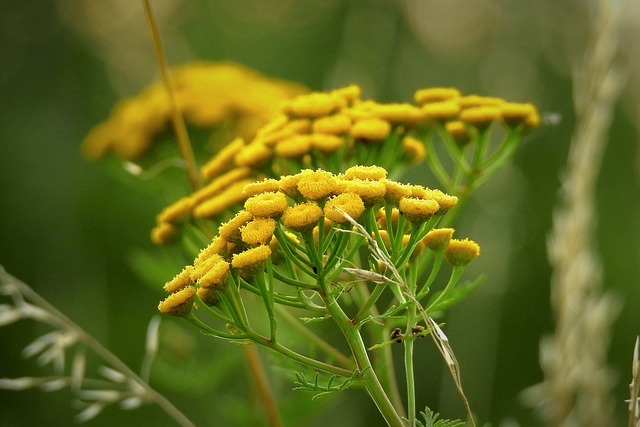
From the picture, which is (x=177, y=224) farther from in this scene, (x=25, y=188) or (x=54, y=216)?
(x=25, y=188)

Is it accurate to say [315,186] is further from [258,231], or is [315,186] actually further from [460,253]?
[460,253]

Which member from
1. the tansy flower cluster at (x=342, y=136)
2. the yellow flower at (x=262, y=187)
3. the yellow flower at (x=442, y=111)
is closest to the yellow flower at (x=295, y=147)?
the tansy flower cluster at (x=342, y=136)

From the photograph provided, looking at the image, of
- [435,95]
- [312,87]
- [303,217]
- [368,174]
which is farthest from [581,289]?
[312,87]

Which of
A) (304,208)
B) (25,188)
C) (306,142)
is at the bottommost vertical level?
(304,208)

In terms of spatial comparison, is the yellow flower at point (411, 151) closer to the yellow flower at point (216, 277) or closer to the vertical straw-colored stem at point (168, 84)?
the vertical straw-colored stem at point (168, 84)

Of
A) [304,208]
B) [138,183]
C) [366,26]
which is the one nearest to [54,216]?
[138,183]

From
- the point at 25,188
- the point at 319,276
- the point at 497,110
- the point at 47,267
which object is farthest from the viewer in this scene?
the point at 25,188

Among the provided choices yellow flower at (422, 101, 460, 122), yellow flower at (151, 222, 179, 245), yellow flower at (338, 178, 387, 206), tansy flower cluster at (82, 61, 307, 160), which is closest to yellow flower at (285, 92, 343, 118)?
yellow flower at (422, 101, 460, 122)

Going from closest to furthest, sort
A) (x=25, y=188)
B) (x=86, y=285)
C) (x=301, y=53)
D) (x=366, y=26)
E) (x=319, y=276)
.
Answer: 1. (x=319, y=276)
2. (x=366, y=26)
3. (x=86, y=285)
4. (x=25, y=188)
5. (x=301, y=53)
